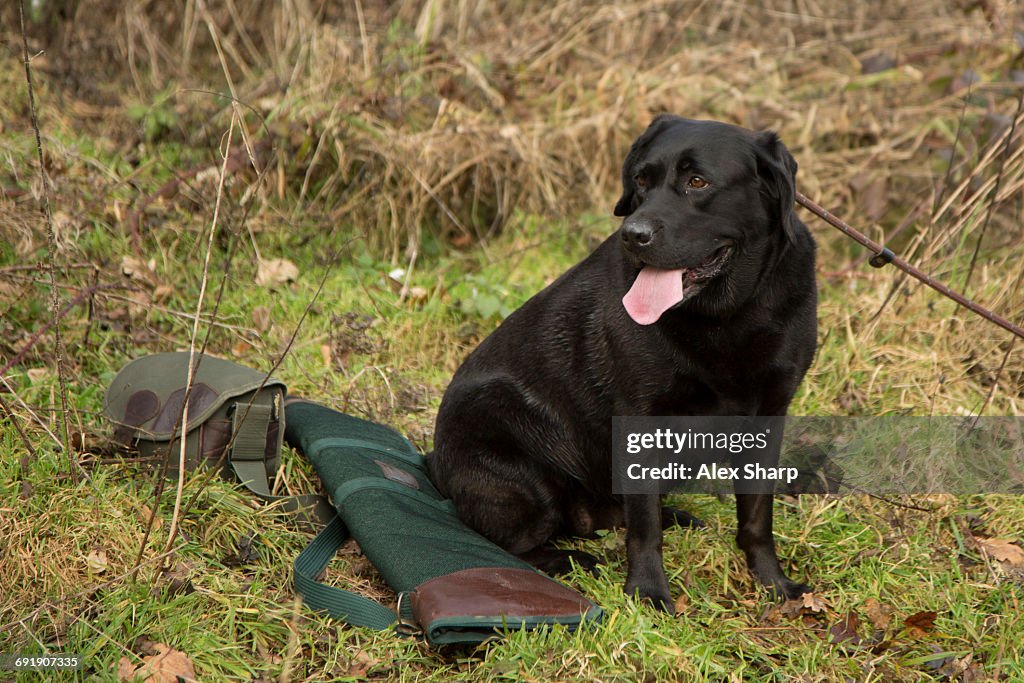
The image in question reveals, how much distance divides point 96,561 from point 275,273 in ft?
7.30

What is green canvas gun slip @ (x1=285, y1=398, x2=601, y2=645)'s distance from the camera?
2465 millimetres

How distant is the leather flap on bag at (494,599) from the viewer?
2.44 m

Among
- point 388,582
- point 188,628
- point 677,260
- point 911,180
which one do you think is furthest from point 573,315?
point 911,180

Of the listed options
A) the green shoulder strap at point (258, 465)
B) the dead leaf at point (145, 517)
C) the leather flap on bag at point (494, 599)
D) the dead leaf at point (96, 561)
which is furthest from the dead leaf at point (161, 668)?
the green shoulder strap at point (258, 465)

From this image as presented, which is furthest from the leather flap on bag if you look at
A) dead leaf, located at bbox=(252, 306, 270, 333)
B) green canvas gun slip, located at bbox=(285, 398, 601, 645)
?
dead leaf, located at bbox=(252, 306, 270, 333)

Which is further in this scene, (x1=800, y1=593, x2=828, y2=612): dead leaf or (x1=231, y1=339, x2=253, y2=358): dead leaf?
(x1=231, y1=339, x2=253, y2=358): dead leaf

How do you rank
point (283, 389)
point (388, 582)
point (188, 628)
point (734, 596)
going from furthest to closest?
1. point (283, 389)
2. point (734, 596)
3. point (388, 582)
4. point (188, 628)

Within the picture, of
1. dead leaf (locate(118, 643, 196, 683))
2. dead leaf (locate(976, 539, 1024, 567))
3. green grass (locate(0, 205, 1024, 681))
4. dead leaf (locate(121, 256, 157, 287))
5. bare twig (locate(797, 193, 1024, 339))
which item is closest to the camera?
dead leaf (locate(118, 643, 196, 683))

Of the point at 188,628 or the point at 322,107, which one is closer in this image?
the point at 188,628

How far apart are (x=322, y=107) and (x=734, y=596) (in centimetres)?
342

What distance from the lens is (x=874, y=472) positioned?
3441mm

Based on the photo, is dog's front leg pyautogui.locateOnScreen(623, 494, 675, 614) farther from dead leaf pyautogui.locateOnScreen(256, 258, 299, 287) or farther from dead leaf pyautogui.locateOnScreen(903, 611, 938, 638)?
dead leaf pyautogui.locateOnScreen(256, 258, 299, 287)

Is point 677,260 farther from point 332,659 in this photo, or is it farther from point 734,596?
point 332,659

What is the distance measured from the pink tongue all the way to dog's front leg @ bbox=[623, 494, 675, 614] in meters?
0.55
